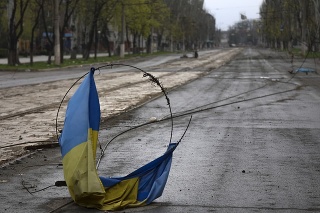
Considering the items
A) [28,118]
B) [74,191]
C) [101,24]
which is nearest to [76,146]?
[74,191]

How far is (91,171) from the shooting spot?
695 centimetres

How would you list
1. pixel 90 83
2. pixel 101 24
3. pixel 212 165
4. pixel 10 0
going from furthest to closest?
pixel 101 24
pixel 10 0
pixel 212 165
pixel 90 83

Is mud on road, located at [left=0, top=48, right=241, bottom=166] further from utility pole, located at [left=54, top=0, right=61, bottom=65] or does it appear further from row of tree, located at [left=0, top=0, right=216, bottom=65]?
row of tree, located at [left=0, top=0, right=216, bottom=65]

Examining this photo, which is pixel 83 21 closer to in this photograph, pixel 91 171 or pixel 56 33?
pixel 56 33

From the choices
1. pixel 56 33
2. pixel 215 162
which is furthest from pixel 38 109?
pixel 56 33

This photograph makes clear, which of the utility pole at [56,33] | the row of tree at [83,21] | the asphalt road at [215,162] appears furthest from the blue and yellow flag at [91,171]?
the utility pole at [56,33]

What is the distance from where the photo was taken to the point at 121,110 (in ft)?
60.3

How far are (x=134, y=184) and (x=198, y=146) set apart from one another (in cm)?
435

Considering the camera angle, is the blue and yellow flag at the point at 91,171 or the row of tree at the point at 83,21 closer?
the blue and yellow flag at the point at 91,171

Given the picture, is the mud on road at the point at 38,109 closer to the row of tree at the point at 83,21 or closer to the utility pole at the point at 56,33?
the utility pole at the point at 56,33

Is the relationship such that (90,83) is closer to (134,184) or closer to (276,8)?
(134,184)

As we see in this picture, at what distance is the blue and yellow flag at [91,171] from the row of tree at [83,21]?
138ft

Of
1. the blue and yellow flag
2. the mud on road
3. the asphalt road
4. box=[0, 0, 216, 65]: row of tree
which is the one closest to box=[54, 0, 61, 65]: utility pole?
box=[0, 0, 216, 65]: row of tree

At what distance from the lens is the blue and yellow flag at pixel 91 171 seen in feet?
22.9
